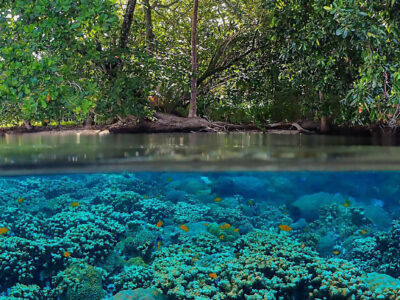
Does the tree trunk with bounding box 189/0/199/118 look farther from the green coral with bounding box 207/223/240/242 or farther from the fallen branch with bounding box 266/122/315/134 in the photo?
the green coral with bounding box 207/223/240/242

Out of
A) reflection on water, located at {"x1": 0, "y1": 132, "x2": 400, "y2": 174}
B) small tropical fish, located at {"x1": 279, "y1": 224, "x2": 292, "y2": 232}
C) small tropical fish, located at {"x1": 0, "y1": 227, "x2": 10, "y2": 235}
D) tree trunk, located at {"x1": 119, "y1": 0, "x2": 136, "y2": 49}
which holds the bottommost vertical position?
small tropical fish, located at {"x1": 0, "y1": 227, "x2": 10, "y2": 235}

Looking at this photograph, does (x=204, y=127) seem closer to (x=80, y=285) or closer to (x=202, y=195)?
(x=202, y=195)

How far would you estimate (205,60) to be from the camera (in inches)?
664

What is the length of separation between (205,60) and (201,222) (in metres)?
9.12

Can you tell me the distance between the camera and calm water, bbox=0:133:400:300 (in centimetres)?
786

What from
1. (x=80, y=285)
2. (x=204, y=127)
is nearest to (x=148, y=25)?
(x=204, y=127)

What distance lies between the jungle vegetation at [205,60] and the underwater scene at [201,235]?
184cm

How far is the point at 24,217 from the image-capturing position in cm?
958

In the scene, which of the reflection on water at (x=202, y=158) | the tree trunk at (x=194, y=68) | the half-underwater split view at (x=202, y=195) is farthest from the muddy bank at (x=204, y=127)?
the reflection on water at (x=202, y=158)

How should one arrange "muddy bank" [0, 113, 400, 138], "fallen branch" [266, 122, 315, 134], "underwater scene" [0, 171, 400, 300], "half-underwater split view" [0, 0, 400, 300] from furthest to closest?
"fallen branch" [266, 122, 315, 134]
"muddy bank" [0, 113, 400, 138]
"half-underwater split view" [0, 0, 400, 300]
"underwater scene" [0, 171, 400, 300]

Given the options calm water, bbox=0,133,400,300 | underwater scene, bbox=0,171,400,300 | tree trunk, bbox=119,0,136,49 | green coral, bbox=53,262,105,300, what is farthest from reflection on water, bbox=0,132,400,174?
tree trunk, bbox=119,0,136,49

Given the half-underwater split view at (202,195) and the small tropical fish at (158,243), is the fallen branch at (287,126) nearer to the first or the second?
the half-underwater split view at (202,195)

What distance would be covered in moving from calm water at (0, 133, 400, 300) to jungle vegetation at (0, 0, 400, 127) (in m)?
1.33

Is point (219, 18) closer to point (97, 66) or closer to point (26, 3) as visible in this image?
point (97, 66)
